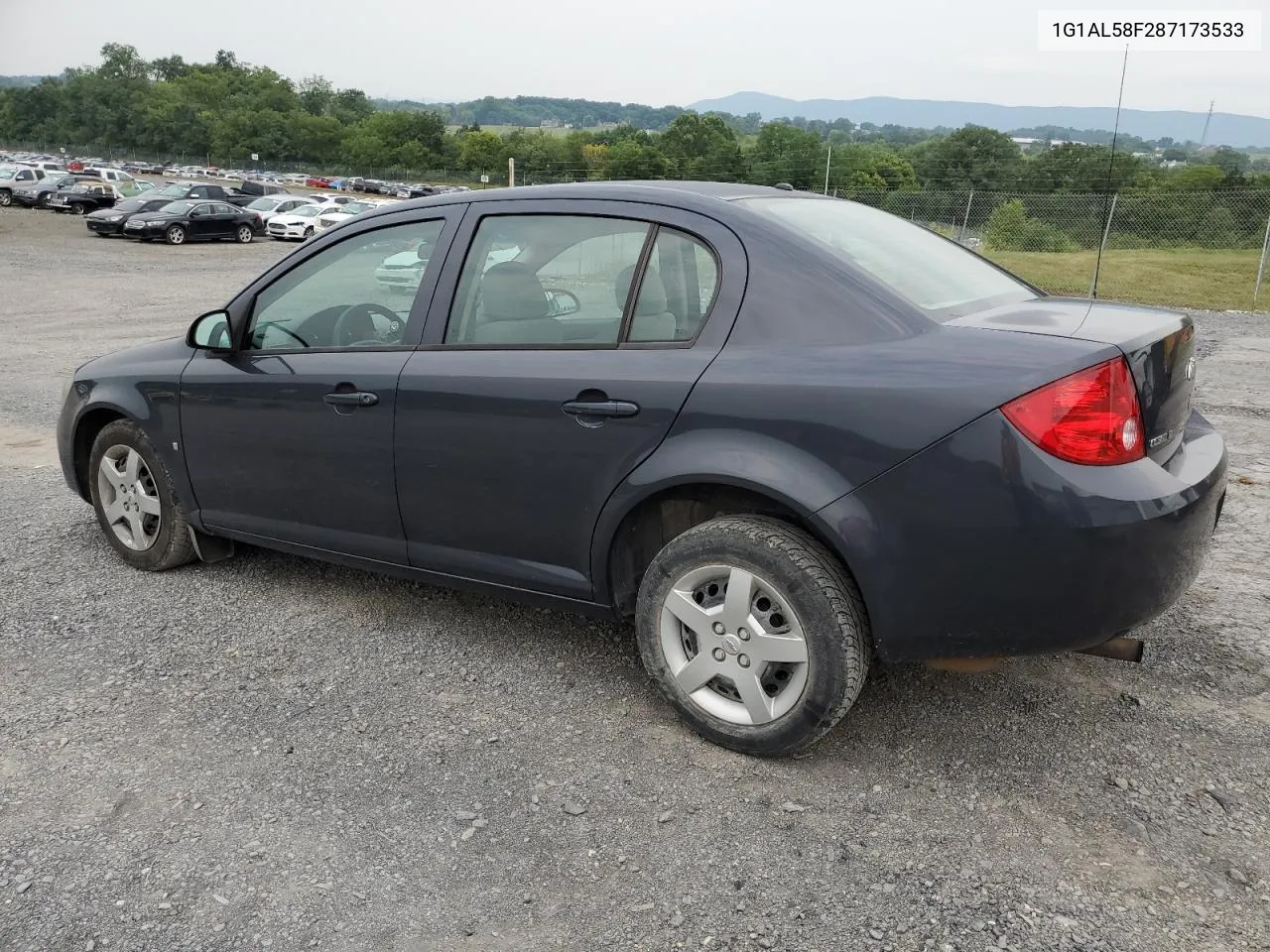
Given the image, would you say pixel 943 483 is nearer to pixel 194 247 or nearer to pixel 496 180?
pixel 194 247

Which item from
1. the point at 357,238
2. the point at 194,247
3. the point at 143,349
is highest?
the point at 357,238

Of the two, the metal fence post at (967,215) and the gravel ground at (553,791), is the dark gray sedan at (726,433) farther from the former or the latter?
the metal fence post at (967,215)

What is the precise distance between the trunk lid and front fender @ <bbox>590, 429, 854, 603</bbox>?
1.95 feet

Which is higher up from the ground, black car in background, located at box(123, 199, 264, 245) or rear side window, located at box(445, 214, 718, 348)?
rear side window, located at box(445, 214, 718, 348)

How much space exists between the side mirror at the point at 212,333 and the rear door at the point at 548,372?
1.05 m

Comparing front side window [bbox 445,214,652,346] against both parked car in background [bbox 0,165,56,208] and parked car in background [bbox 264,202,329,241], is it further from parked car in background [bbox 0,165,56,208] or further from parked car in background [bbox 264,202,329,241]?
parked car in background [bbox 0,165,56,208]

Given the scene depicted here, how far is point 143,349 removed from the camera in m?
4.73

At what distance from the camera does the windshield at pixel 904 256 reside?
10.6 ft

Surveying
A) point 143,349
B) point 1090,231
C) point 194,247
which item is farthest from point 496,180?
point 143,349

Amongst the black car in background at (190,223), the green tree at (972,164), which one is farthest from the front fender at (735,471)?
the black car in background at (190,223)

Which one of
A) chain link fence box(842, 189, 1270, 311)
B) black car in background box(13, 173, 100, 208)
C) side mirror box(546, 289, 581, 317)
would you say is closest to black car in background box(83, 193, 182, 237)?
black car in background box(13, 173, 100, 208)

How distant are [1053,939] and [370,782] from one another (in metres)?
1.88

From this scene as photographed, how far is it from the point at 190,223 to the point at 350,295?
3067cm

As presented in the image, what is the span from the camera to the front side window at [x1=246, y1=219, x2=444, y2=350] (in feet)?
12.7
